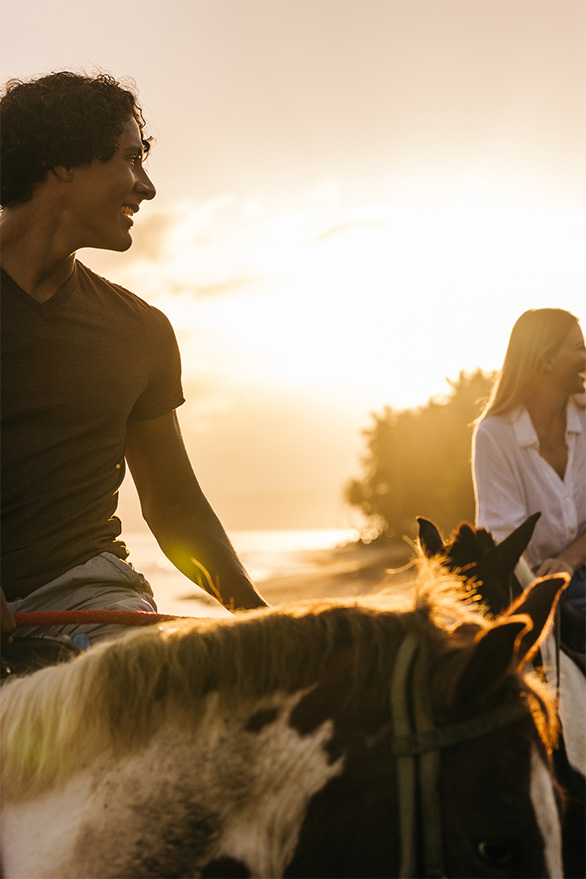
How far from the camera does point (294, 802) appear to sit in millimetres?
1519

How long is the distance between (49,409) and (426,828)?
1.66 m

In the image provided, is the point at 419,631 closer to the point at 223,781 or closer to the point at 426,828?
the point at 426,828

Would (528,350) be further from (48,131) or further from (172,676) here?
(172,676)

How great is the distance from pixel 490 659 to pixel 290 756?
0.46m

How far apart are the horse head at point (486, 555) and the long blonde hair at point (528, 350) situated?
5.16 ft

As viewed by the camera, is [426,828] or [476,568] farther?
[476,568]

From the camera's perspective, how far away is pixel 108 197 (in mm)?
2512

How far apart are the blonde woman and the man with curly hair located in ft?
9.53

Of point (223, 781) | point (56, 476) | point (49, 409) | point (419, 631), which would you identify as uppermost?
point (49, 409)

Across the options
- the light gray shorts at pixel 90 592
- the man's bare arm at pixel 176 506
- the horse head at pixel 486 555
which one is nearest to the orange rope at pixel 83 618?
the light gray shorts at pixel 90 592

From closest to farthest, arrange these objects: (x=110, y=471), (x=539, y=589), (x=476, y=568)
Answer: (x=539, y=589) < (x=110, y=471) < (x=476, y=568)

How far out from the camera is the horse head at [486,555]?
357cm

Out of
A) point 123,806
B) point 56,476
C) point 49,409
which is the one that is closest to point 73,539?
point 56,476

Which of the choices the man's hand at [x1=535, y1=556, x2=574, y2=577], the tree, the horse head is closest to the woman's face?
the man's hand at [x1=535, y1=556, x2=574, y2=577]
